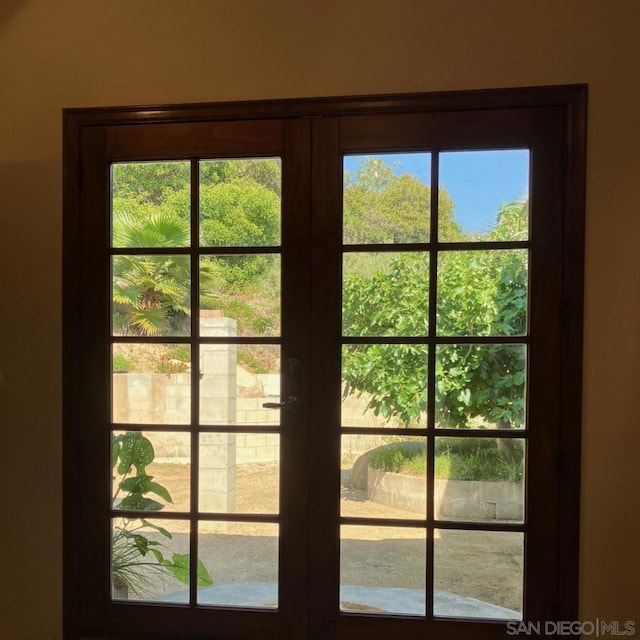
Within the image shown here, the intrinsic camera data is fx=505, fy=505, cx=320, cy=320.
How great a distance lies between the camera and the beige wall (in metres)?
1.69

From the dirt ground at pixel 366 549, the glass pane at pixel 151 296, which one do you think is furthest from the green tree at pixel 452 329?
the glass pane at pixel 151 296

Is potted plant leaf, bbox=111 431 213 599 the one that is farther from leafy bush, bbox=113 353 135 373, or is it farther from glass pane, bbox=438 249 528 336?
glass pane, bbox=438 249 528 336

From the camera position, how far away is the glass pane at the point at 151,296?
1.90m

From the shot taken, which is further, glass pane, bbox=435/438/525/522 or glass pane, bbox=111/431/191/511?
glass pane, bbox=111/431/191/511

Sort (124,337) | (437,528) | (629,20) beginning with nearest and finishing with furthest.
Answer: (629,20), (437,528), (124,337)

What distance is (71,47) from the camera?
190 cm

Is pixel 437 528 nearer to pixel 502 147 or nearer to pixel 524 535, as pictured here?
pixel 524 535

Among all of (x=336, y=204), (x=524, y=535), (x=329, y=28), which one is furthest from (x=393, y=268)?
(x=524, y=535)

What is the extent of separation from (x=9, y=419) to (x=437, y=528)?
5.41ft

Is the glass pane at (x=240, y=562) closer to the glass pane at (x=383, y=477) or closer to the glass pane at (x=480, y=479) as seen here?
the glass pane at (x=383, y=477)

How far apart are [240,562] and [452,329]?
115 cm

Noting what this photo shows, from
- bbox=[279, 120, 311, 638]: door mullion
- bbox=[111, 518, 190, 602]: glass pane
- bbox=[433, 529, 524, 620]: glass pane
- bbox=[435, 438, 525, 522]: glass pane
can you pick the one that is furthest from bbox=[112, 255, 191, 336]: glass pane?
bbox=[433, 529, 524, 620]: glass pane

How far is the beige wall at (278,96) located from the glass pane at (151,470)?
24cm

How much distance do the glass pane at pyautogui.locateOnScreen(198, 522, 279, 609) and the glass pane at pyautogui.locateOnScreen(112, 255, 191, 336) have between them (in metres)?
0.76
